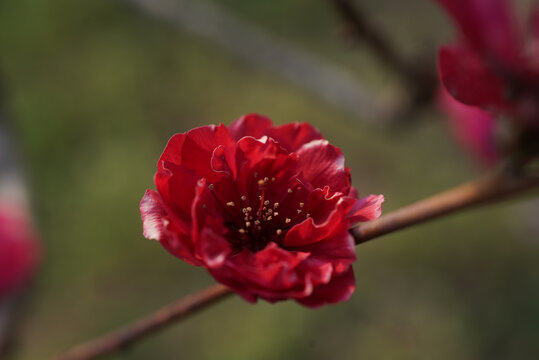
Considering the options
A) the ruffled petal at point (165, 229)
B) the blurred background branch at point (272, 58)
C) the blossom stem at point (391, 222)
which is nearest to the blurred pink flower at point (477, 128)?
the blurred background branch at point (272, 58)

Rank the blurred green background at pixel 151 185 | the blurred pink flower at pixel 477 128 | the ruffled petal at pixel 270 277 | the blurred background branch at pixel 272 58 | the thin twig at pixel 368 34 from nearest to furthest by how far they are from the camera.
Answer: the ruffled petal at pixel 270 277 < the thin twig at pixel 368 34 < the blurred pink flower at pixel 477 128 < the blurred background branch at pixel 272 58 < the blurred green background at pixel 151 185

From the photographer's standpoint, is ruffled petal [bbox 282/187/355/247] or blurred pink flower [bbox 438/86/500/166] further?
blurred pink flower [bbox 438/86/500/166]

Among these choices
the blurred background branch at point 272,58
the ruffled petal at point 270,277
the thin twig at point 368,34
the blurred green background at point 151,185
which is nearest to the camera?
the ruffled petal at point 270,277

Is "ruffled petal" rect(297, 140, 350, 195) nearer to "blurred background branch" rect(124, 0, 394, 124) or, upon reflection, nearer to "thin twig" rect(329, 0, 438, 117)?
"thin twig" rect(329, 0, 438, 117)

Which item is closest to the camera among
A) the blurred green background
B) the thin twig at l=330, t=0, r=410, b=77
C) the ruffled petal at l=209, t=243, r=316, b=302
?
the ruffled petal at l=209, t=243, r=316, b=302

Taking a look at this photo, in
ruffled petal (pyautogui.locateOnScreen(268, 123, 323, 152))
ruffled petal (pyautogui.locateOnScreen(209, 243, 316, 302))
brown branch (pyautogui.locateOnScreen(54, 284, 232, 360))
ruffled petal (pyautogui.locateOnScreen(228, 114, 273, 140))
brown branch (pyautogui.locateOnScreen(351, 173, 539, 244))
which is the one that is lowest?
brown branch (pyautogui.locateOnScreen(54, 284, 232, 360))

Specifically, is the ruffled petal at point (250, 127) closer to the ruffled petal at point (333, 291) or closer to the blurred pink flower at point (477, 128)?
the ruffled petal at point (333, 291)

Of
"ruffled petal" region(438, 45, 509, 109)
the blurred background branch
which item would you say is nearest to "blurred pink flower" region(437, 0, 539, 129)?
"ruffled petal" region(438, 45, 509, 109)

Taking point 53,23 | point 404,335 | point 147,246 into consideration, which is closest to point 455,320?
point 404,335
